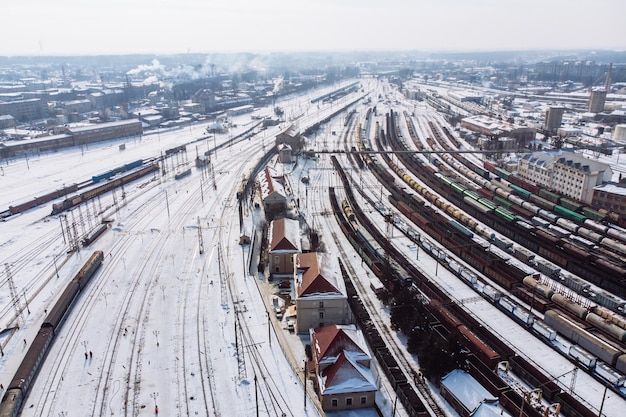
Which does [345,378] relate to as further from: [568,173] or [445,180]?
[568,173]

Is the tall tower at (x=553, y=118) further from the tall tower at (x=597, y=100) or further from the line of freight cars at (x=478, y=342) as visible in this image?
the line of freight cars at (x=478, y=342)

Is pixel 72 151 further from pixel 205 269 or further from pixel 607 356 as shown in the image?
pixel 607 356

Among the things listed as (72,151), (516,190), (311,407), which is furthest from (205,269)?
(72,151)

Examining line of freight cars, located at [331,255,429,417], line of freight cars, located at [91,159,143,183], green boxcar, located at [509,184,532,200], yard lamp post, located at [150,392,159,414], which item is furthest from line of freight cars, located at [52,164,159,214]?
green boxcar, located at [509,184,532,200]

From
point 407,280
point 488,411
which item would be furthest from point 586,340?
point 407,280

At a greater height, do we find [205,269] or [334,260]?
[334,260]

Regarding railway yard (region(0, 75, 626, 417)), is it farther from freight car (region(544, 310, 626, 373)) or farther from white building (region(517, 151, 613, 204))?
white building (region(517, 151, 613, 204))

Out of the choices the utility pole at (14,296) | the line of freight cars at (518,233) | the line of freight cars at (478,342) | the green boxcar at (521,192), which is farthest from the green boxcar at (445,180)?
the utility pole at (14,296)

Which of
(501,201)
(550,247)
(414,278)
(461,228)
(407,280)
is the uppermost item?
(501,201)
